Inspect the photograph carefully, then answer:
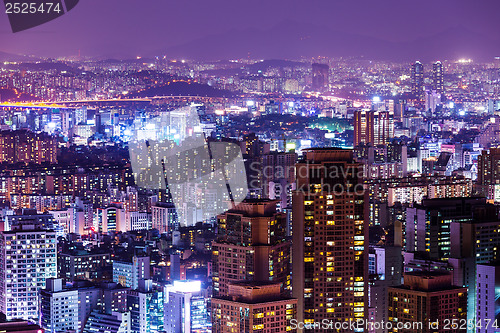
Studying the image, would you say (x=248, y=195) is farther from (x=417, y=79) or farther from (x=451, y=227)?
(x=417, y=79)

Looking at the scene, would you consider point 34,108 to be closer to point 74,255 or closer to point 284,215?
point 74,255

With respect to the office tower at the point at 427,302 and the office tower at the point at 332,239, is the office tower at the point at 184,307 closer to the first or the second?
the office tower at the point at 332,239

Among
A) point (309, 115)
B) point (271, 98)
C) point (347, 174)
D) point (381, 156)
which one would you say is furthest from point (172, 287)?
point (271, 98)

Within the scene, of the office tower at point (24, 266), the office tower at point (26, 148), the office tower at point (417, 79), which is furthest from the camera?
the office tower at point (417, 79)

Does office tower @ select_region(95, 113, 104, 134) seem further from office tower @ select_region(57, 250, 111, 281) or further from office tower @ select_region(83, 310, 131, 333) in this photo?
office tower @ select_region(83, 310, 131, 333)

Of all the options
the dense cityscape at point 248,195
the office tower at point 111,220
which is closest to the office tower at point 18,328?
the dense cityscape at point 248,195

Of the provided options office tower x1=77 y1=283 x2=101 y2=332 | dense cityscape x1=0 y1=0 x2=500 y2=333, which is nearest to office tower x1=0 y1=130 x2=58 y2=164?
dense cityscape x1=0 y1=0 x2=500 y2=333

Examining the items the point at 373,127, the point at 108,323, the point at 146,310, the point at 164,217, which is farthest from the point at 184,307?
the point at 373,127
